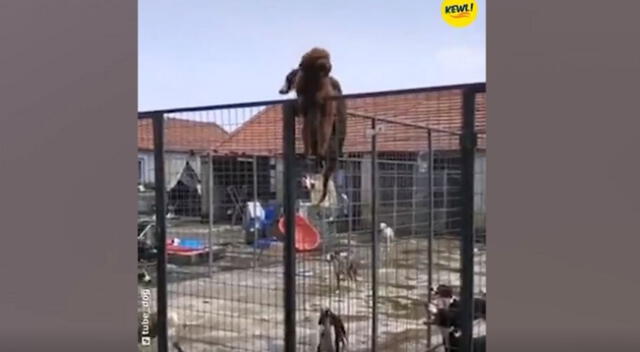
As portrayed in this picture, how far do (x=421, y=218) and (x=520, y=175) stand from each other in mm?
368

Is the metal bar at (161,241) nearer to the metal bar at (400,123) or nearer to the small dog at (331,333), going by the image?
the small dog at (331,333)

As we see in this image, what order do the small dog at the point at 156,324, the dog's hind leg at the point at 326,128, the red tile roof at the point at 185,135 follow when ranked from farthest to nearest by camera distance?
the small dog at the point at 156,324 < the red tile roof at the point at 185,135 < the dog's hind leg at the point at 326,128

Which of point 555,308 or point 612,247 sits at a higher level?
point 612,247

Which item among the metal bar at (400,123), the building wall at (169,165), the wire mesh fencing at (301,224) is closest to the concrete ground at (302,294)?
the wire mesh fencing at (301,224)

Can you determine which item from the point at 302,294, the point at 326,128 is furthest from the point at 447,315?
the point at 326,128

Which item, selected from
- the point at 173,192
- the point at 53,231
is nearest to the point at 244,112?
the point at 173,192

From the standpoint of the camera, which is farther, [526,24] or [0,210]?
[0,210]

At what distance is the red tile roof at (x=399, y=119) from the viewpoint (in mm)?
1671

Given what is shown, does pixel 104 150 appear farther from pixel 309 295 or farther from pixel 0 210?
pixel 309 295

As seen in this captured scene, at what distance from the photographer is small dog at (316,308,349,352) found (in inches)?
75.9

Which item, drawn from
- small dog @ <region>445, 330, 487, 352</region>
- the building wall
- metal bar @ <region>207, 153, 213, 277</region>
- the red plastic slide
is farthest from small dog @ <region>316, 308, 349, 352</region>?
the building wall

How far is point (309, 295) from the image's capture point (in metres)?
2.01

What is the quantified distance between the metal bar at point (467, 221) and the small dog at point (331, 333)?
1.21ft

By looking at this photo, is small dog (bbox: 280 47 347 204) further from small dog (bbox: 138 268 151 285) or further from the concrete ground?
small dog (bbox: 138 268 151 285)
